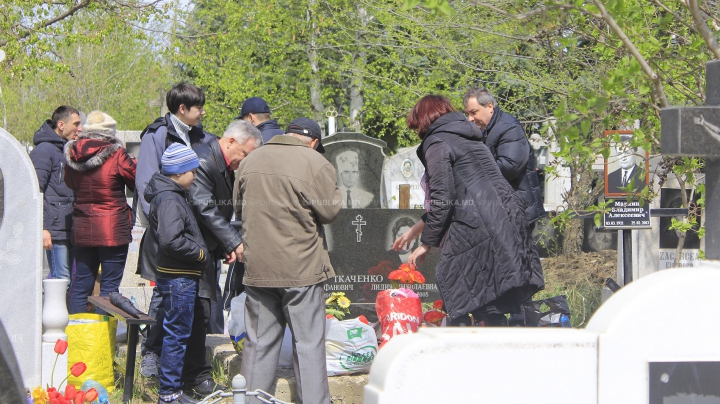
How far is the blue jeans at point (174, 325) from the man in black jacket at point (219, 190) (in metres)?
0.20

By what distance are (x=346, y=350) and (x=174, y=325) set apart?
1.12 metres

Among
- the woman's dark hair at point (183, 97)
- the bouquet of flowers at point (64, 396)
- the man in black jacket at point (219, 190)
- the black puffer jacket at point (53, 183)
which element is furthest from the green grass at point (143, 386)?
the woman's dark hair at point (183, 97)

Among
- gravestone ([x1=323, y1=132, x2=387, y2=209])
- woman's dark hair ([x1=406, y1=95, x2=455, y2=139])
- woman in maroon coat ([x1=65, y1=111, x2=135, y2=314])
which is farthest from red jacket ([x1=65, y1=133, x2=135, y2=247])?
gravestone ([x1=323, y1=132, x2=387, y2=209])

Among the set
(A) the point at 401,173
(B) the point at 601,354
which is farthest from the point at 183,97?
(A) the point at 401,173

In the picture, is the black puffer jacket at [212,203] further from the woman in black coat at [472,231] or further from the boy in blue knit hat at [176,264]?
the woman in black coat at [472,231]

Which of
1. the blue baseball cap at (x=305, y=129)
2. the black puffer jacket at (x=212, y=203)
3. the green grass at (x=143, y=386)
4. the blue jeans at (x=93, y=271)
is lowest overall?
the green grass at (x=143, y=386)

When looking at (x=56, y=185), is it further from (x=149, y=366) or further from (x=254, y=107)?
(x=149, y=366)

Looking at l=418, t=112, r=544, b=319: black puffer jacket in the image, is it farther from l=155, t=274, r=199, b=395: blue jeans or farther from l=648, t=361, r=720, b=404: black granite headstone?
l=648, t=361, r=720, b=404: black granite headstone

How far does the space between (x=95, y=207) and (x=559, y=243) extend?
407 inches

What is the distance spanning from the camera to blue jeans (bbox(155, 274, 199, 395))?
459 centimetres

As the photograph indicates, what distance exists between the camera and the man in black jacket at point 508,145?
5.22m

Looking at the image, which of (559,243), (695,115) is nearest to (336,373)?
(695,115)

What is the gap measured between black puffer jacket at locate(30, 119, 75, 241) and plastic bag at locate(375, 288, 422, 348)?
291cm

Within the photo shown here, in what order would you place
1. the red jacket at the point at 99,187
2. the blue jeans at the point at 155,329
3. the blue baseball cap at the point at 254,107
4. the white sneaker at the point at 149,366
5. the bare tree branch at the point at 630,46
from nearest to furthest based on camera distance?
the bare tree branch at the point at 630,46
the blue jeans at the point at 155,329
the white sneaker at the point at 149,366
the red jacket at the point at 99,187
the blue baseball cap at the point at 254,107
